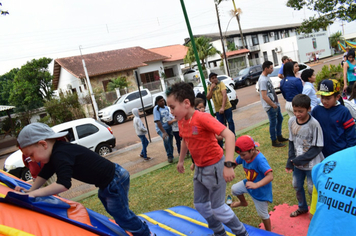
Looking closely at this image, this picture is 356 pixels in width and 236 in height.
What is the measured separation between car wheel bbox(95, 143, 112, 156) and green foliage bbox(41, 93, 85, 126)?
1153cm

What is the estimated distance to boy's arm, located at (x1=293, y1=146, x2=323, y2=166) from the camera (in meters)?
3.01

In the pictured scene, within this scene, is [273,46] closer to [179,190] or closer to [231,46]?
[231,46]

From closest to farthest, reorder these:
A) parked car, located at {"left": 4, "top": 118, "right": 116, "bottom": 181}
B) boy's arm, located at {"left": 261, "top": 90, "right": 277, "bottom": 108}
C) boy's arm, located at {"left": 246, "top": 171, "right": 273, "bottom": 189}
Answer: boy's arm, located at {"left": 246, "top": 171, "right": 273, "bottom": 189}
boy's arm, located at {"left": 261, "top": 90, "right": 277, "bottom": 108}
parked car, located at {"left": 4, "top": 118, "right": 116, "bottom": 181}

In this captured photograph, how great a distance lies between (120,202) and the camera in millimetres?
2920

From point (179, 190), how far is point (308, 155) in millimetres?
2757

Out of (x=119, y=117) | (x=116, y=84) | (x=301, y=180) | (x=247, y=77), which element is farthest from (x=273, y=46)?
(x=301, y=180)

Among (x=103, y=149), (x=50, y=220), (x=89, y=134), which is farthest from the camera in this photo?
(x=103, y=149)

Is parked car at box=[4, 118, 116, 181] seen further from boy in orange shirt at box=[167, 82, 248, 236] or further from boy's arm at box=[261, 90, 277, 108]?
boy in orange shirt at box=[167, 82, 248, 236]

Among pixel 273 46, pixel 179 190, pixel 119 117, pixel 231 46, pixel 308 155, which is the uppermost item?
pixel 231 46

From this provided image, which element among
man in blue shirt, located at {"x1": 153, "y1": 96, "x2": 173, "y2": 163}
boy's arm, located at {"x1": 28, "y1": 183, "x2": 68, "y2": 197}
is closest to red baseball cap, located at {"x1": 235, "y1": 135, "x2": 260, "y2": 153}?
boy's arm, located at {"x1": 28, "y1": 183, "x2": 68, "y2": 197}

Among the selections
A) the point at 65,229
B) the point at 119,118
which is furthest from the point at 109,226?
the point at 119,118

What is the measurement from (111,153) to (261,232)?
26.6 feet

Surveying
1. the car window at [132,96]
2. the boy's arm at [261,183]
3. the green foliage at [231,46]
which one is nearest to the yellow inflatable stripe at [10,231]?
the boy's arm at [261,183]

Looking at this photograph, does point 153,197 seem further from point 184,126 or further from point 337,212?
point 337,212
